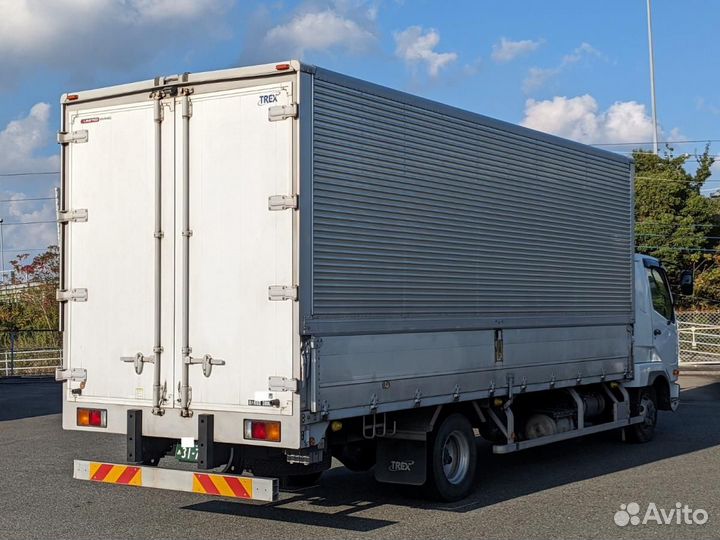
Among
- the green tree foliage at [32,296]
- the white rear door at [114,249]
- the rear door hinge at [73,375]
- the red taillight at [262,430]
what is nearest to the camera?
the red taillight at [262,430]

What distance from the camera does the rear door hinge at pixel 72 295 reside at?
920 cm

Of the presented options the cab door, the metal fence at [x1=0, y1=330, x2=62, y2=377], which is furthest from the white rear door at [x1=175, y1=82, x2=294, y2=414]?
the metal fence at [x1=0, y1=330, x2=62, y2=377]

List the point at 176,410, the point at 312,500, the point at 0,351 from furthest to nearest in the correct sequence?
1. the point at 0,351
2. the point at 312,500
3. the point at 176,410

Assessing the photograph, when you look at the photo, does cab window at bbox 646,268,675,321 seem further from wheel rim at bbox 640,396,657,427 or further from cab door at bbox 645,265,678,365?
wheel rim at bbox 640,396,657,427

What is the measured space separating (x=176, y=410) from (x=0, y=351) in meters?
25.6

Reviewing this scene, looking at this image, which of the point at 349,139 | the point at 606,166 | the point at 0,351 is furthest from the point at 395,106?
the point at 0,351

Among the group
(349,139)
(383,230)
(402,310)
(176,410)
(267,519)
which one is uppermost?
(349,139)

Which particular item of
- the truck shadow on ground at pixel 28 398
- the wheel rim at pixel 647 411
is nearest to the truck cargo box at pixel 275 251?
the wheel rim at pixel 647 411

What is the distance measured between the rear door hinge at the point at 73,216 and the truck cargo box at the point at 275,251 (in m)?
0.02

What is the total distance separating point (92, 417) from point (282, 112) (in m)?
3.25

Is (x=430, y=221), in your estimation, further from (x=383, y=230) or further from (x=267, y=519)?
(x=267, y=519)

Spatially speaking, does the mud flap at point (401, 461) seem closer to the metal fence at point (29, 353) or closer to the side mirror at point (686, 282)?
the side mirror at point (686, 282)

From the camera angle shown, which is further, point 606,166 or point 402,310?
point 606,166

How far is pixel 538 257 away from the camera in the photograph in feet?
37.0
